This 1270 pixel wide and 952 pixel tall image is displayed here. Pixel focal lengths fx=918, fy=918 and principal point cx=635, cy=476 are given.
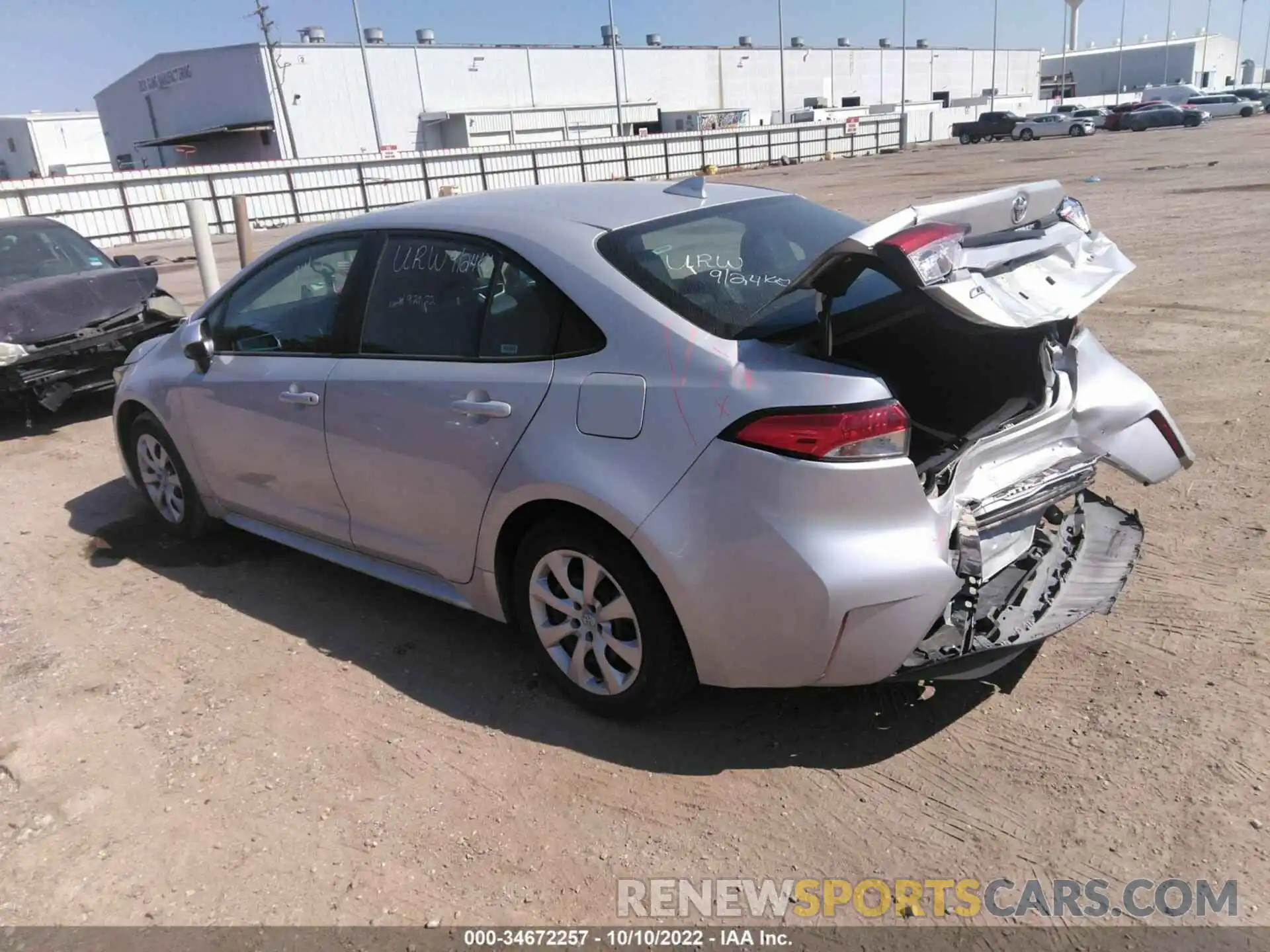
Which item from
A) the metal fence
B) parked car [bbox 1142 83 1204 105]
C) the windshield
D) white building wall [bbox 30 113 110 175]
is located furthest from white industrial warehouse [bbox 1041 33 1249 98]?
the windshield

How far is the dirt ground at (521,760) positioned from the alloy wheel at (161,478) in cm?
48

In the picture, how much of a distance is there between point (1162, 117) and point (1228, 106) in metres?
8.28

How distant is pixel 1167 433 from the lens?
3576 mm

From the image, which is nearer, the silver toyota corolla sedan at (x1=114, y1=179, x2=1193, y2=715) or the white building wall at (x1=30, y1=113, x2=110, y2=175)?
the silver toyota corolla sedan at (x1=114, y1=179, x2=1193, y2=715)

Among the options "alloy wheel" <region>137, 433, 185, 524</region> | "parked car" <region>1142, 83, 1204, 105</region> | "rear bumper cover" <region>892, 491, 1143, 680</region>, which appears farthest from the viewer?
"parked car" <region>1142, 83, 1204, 105</region>

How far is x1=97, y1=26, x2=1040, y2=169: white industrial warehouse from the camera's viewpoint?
1996 inches

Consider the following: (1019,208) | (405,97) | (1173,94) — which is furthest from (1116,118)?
(1019,208)

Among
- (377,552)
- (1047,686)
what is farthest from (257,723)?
(1047,686)

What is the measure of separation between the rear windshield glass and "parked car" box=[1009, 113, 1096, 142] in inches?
2233

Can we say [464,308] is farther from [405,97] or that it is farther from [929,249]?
[405,97]

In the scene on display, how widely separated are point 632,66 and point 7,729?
68611 mm

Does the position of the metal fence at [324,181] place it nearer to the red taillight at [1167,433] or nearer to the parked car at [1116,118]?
the red taillight at [1167,433]

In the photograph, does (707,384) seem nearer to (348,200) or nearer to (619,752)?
A: (619,752)

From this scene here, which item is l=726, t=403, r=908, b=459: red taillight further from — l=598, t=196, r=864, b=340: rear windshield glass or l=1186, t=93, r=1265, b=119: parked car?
l=1186, t=93, r=1265, b=119: parked car
